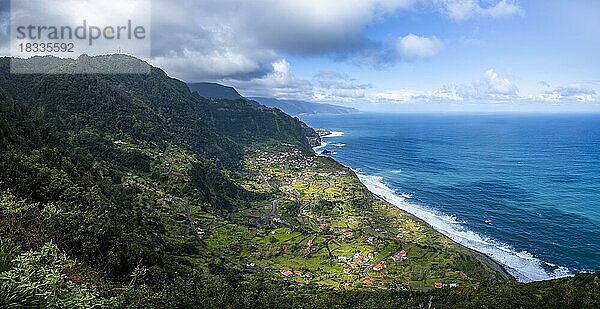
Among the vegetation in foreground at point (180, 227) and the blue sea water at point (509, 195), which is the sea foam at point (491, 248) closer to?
the blue sea water at point (509, 195)

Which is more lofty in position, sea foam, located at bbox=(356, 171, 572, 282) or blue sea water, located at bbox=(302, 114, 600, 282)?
blue sea water, located at bbox=(302, 114, 600, 282)

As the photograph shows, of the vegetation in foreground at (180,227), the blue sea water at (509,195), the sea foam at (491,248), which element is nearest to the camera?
the vegetation in foreground at (180,227)

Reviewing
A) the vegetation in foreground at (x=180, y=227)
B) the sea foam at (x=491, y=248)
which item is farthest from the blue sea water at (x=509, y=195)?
the vegetation in foreground at (x=180, y=227)

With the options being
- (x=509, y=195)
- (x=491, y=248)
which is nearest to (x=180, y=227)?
(x=491, y=248)

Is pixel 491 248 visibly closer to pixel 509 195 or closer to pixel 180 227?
pixel 509 195

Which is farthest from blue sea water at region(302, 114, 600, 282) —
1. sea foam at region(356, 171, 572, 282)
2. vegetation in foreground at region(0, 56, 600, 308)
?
vegetation in foreground at region(0, 56, 600, 308)

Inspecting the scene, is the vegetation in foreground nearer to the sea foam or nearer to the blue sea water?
the sea foam
